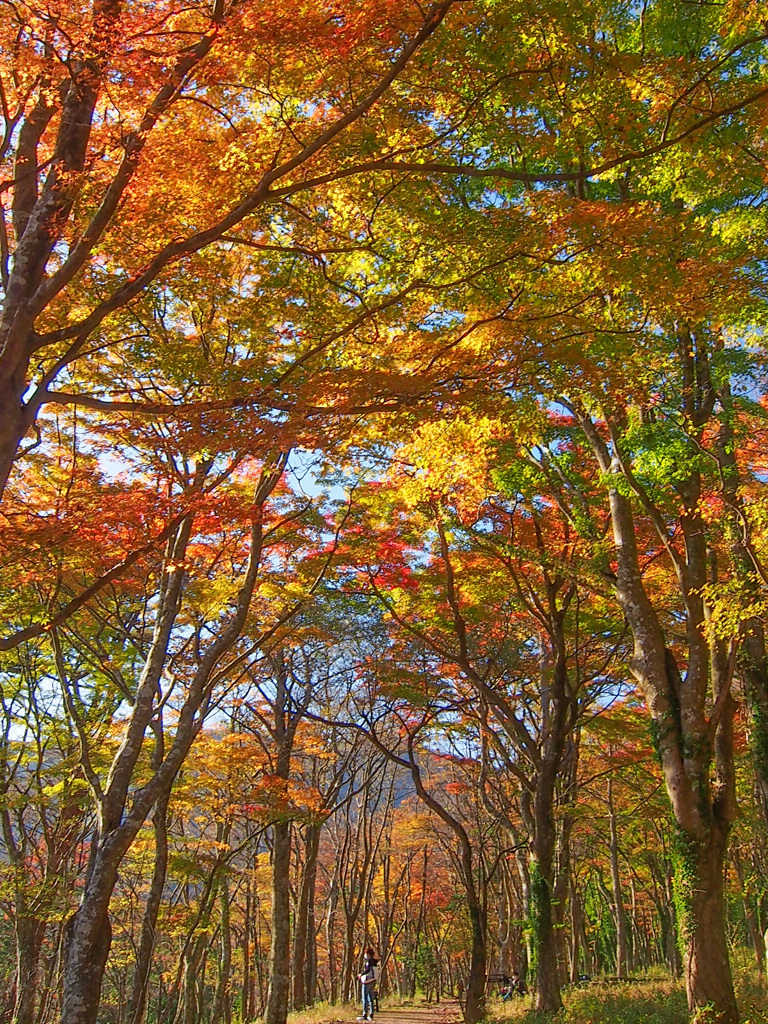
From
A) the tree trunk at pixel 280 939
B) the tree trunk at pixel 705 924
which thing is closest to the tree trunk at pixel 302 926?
the tree trunk at pixel 280 939

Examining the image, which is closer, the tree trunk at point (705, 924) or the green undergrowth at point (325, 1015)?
the tree trunk at point (705, 924)

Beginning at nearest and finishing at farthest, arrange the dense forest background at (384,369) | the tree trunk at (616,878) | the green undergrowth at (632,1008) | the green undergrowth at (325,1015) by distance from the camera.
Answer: the dense forest background at (384,369), the green undergrowth at (632,1008), the green undergrowth at (325,1015), the tree trunk at (616,878)

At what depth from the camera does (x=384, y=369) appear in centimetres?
669

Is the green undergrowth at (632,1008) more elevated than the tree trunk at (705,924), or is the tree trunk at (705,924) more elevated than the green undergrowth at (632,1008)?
the tree trunk at (705,924)

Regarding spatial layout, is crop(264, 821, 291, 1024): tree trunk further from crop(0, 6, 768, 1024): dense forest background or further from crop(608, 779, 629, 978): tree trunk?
crop(608, 779, 629, 978): tree trunk

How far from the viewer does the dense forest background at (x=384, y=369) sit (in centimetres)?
502

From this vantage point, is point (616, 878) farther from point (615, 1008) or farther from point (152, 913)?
point (152, 913)

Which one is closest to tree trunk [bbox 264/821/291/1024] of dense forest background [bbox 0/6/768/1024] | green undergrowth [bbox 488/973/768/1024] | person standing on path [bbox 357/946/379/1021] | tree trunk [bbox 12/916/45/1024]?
dense forest background [bbox 0/6/768/1024]

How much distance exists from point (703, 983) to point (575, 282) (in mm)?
6967

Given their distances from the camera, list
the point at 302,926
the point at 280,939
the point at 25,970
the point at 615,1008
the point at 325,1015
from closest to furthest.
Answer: the point at 615,1008
the point at 25,970
the point at 280,939
the point at 325,1015
the point at 302,926

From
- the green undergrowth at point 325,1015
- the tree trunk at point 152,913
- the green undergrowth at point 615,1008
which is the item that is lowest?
the green undergrowth at point 325,1015

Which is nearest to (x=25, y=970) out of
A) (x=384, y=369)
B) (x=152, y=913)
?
(x=152, y=913)

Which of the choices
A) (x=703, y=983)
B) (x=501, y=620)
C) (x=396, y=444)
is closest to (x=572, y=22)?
(x=396, y=444)

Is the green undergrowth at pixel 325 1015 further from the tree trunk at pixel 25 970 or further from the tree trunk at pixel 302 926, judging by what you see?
the tree trunk at pixel 25 970
